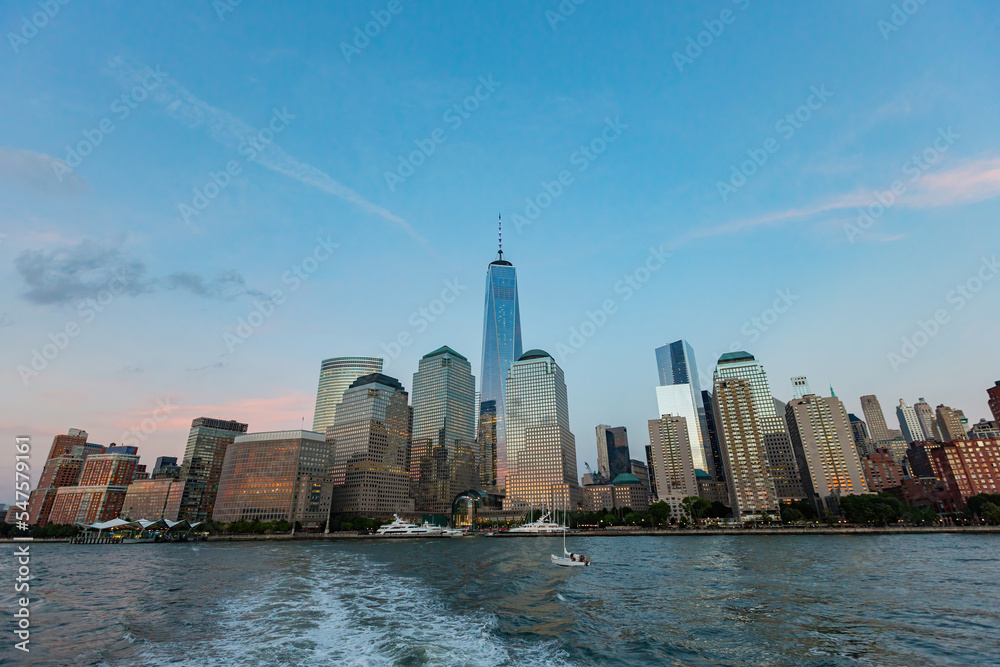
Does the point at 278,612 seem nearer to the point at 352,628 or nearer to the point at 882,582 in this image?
the point at 352,628

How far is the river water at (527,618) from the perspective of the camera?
28188mm

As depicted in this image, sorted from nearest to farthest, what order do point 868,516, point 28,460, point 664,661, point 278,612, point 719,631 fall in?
point 28,460 → point 664,661 → point 719,631 → point 278,612 → point 868,516

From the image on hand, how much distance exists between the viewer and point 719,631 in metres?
33.7

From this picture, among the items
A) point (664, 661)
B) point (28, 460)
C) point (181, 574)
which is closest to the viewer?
point (28, 460)

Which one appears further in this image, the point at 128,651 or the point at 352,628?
the point at 352,628

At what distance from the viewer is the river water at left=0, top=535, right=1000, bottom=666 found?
28188 mm

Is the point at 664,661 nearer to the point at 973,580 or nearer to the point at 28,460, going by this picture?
the point at 28,460

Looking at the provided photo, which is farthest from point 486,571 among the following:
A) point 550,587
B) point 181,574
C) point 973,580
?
point 973,580

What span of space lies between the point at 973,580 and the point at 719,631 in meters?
44.4

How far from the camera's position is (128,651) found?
28703 millimetres

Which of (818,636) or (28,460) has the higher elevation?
(28,460)

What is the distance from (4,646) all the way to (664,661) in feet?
143

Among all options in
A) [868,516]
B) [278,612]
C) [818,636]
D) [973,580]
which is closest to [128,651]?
[278,612]

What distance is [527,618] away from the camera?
1507 inches
